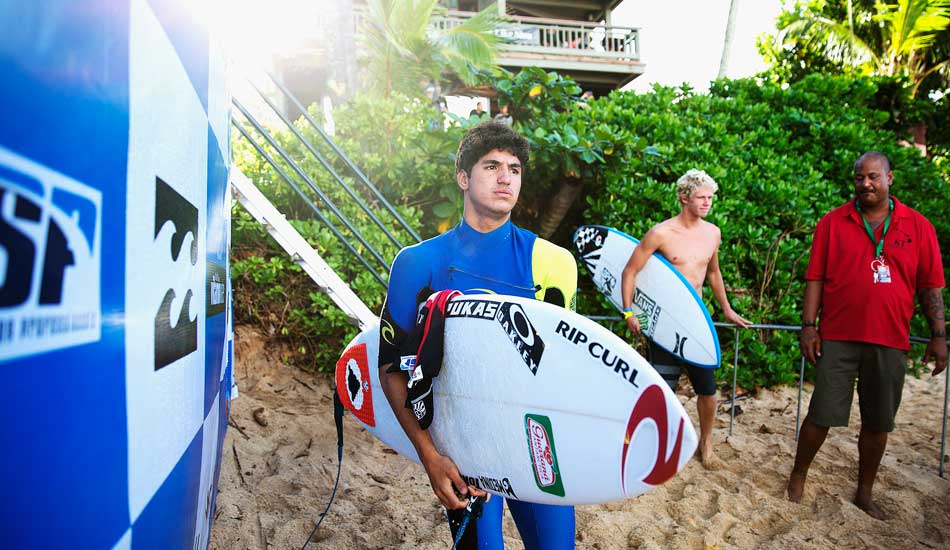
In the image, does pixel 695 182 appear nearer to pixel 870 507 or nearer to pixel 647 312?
pixel 647 312

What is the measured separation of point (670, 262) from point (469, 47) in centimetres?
612

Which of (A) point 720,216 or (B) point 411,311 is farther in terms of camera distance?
(A) point 720,216

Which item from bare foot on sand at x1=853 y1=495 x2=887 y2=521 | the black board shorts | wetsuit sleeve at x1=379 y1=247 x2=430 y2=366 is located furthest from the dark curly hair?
bare foot on sand at x1=853 y1=495 x2=887 y2=521

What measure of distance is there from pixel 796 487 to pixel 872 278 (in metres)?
1.32

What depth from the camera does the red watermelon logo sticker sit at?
7.70 ft

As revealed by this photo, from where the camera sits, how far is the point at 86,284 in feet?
1.83

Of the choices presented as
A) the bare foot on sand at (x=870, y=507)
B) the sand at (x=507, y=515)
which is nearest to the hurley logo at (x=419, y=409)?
the sand at (x=507, y=515)

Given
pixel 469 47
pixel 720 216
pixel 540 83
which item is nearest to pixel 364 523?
pixel 720 216

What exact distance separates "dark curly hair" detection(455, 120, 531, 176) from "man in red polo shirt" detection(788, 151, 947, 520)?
2.55m

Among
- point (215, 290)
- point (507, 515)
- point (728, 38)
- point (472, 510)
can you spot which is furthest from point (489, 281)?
point (728, 38)

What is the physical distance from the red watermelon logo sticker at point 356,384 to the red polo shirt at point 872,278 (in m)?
2.73

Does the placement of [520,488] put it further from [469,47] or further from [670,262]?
[469,47]

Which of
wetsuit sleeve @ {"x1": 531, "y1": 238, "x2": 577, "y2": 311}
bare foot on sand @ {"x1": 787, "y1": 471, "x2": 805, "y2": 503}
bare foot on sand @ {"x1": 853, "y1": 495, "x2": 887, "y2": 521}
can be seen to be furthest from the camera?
bare foot on sand @ {"x1": 787, "y1": 471, "x2": 805, "y2": 503}

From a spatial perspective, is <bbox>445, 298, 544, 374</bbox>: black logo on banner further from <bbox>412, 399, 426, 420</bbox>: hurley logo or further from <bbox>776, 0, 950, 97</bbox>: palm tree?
<bbox>776, 0, 950, 97</bbox>: palm tree
